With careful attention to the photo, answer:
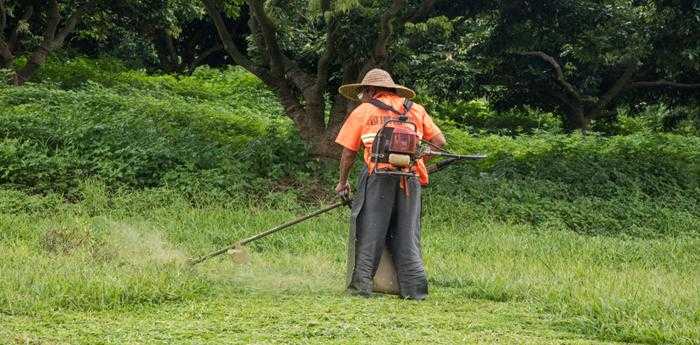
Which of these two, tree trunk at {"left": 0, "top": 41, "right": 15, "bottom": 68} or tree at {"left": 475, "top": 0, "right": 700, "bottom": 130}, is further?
tree trunk at {"left": 0, "top": 41, "right": 15, "bottom": 68}

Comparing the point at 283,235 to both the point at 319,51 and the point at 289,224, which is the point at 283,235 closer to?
the point at 289,224

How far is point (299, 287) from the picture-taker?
8289mm

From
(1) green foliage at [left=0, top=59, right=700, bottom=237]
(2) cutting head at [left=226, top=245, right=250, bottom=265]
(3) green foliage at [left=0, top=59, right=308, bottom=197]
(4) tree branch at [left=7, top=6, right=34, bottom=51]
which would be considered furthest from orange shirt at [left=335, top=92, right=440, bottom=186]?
(4) tree branch at [left=7, top=6, right=34, bottom=51]

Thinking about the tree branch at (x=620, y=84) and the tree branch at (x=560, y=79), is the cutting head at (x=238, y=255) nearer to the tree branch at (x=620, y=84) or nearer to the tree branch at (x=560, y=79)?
the tree branch at (x=560, y=79)

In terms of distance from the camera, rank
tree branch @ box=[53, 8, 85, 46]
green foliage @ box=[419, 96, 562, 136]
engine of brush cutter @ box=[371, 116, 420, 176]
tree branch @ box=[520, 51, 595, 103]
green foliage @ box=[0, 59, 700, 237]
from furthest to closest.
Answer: green foliage @ box=[419, 96, 562, 136] < tree branch @ box=[53, 8, 85, 46] < tree branch @ box=[520, 51, 595, 103] < green foliage @ box=[0, 59, 700, 237] < engine of brush cutter @ box=[371, 116, 420, 176]

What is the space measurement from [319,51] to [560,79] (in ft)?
16.2

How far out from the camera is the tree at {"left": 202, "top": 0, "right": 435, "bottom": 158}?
13523 mm

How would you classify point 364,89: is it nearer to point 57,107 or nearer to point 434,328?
point 434,328

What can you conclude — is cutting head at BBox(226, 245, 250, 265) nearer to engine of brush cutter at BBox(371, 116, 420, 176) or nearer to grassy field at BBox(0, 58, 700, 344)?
grassy field at BBox(0, 58, 700, 344)

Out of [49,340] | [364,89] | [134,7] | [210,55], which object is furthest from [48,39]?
[49,340]

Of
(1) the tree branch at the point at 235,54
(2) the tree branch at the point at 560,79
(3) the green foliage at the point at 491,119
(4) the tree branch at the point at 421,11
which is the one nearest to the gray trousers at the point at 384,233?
(4) the tree branch at the point at 421,11

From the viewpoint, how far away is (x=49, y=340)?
6.08 meters

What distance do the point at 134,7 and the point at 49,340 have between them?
14444 mm

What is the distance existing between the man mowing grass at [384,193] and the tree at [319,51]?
14.7 feet
